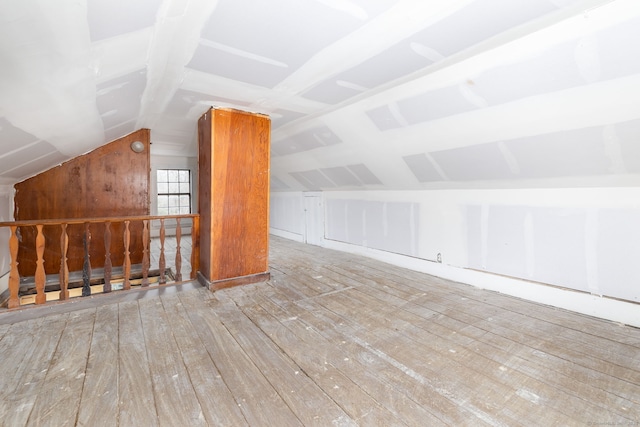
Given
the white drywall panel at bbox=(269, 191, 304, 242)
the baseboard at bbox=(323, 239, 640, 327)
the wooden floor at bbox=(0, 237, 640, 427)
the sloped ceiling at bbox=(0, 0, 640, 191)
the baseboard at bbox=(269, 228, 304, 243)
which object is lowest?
the wooden floor at bbox=(0, 237, 640, 427)

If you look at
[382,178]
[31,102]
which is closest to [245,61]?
[31,102]

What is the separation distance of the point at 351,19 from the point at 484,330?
7.68 feet

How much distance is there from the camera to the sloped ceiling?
4.56 feet

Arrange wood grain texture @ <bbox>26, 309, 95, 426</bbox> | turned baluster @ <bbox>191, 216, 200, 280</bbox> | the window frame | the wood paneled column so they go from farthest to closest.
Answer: the window frame
turned baluster @ <bbox>191, 216, 200, 280</bbox>
the wood paneled column
wood grain texture @ <bbox>26, 309, 95, 426</bbox>

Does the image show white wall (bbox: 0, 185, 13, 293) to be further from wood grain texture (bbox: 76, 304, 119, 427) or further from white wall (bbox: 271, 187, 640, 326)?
white wall (bbox: 271, 187, 640, 326)

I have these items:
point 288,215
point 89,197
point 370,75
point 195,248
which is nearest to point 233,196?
point 195,248

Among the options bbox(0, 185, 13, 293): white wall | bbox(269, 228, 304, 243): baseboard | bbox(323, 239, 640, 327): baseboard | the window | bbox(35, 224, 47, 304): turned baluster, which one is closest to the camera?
bbox(323, 239, 640, 327): baseboard

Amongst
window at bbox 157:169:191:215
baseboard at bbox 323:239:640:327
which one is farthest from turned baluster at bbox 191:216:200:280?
window at bbox 157:169:191:215

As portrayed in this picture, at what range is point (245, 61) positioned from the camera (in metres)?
1.97

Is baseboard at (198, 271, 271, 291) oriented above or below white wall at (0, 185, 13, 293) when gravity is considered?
below

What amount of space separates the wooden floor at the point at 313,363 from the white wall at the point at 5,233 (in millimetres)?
1283

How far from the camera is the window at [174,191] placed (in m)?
7.13

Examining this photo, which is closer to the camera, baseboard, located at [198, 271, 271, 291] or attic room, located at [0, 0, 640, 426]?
attic room, located at [0, 0, 640, 426]

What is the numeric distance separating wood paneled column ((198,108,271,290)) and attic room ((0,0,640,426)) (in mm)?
38
